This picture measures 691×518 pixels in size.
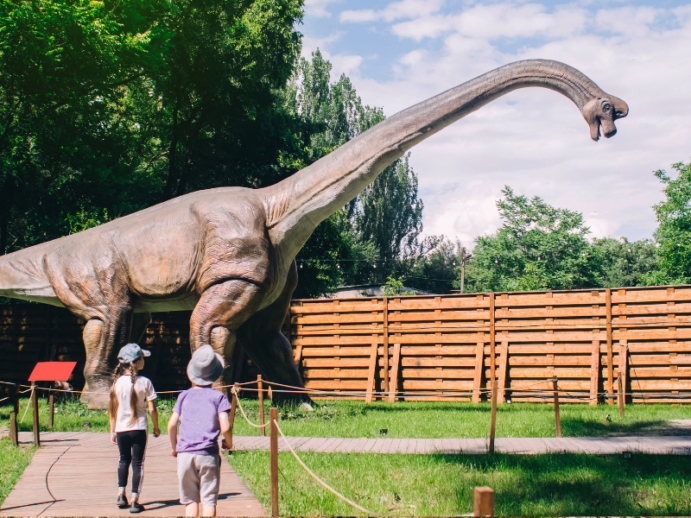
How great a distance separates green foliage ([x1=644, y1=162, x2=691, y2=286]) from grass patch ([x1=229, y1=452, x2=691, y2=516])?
83.6 ft

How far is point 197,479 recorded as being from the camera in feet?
12.4

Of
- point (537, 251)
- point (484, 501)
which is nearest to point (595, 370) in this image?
point (484, 501)

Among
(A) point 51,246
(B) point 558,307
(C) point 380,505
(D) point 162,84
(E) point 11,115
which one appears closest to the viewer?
(C) point 380,505

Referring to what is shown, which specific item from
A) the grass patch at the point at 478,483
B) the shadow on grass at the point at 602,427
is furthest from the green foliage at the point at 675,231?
the grass patch at the point at 478,483

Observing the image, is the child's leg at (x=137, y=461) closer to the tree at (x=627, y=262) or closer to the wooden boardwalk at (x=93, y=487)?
the wooden boardwalk at (x=93, y=487)

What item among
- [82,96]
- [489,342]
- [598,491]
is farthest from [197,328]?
[82,96]

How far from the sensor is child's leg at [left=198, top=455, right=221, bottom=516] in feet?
12.2

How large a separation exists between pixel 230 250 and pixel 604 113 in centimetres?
521

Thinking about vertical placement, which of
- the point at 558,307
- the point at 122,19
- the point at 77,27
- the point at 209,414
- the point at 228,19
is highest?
the point at 228,19

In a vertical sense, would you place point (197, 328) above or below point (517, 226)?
below

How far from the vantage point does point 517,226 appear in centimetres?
3828

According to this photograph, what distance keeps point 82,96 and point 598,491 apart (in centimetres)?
1617

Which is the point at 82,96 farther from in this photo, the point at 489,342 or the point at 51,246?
the point at 489,342

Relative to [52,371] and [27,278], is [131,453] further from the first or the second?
[27,278]
